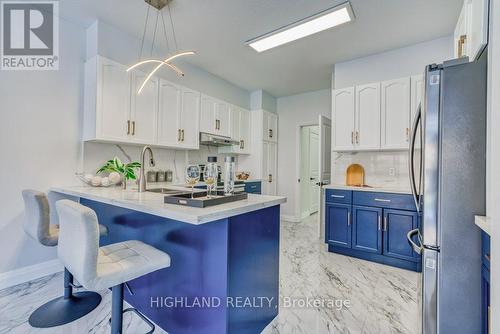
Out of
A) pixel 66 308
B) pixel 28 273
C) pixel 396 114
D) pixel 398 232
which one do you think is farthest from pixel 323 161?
pixel 28 273

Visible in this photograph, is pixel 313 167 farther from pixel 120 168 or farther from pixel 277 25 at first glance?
pixel 120 168

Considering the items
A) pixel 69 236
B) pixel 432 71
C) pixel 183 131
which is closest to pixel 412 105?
pixel 432 71

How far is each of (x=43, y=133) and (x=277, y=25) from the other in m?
2.81

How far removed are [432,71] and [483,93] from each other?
0.26m

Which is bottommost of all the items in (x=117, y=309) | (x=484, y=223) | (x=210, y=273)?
(x=117, y=309)

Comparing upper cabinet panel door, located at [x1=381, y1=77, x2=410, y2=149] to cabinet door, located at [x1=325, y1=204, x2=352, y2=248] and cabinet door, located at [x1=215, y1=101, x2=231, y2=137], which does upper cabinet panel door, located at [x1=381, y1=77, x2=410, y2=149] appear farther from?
cabinet door, located at [x1=215, y1=101, x2=231, y2=137]

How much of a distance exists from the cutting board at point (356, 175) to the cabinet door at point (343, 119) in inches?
13.1

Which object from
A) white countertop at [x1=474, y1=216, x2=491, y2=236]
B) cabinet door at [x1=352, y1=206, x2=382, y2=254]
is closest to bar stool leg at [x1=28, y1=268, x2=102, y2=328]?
white countertop at [x1=474, y1=216, x2=491, y2=236]

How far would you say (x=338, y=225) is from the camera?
3.07 metres

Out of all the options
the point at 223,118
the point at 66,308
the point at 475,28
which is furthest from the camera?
the point at 223,118

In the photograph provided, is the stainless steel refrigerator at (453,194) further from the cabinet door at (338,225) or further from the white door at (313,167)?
the white door at (313,167)

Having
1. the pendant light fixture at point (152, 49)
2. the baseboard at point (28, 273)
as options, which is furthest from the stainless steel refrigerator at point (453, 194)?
the baseboard at point (28, 273)

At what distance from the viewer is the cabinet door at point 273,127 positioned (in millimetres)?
5145

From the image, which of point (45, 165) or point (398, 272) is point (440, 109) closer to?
point (398, 272)
